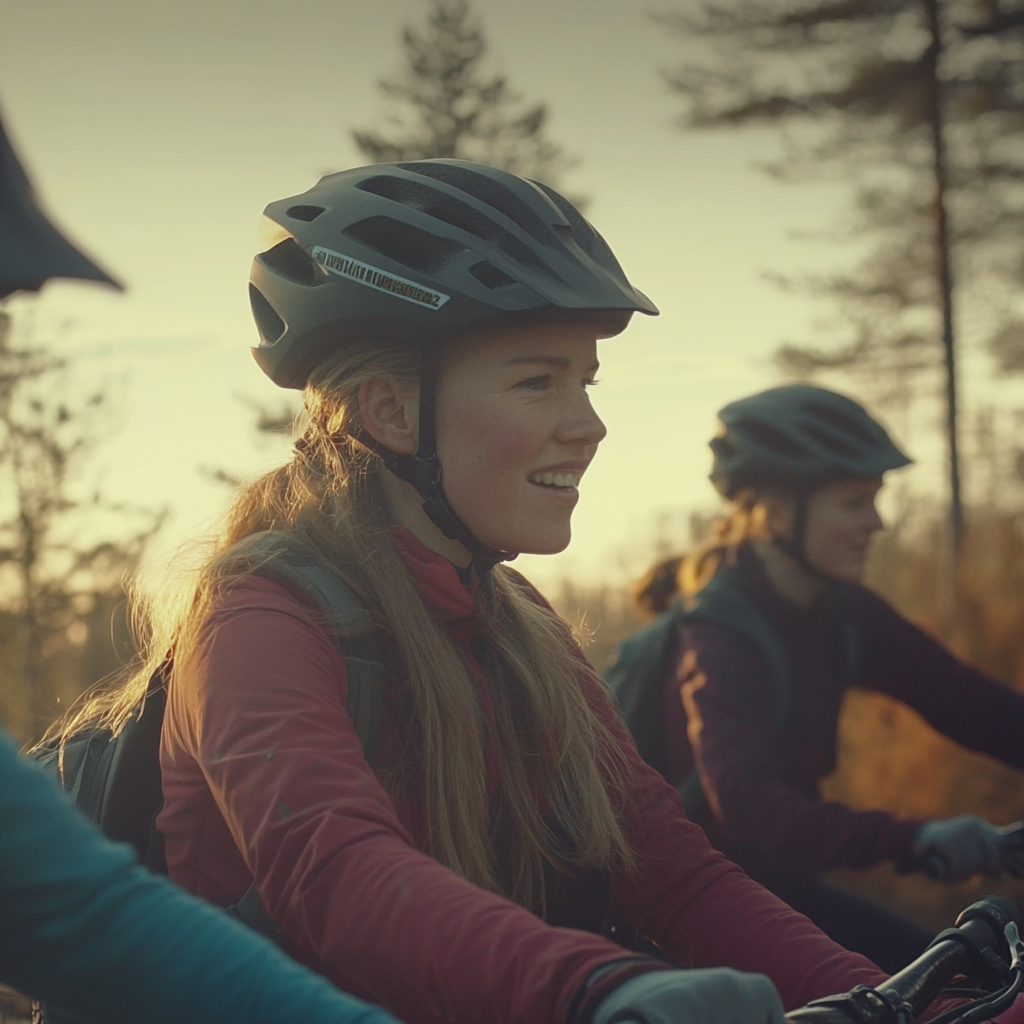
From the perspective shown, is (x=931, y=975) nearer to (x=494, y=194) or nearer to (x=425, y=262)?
(x=425, y=262)

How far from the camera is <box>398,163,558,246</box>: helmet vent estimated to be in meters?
2.79

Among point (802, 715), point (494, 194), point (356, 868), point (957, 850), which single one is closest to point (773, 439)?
point (802, 715)

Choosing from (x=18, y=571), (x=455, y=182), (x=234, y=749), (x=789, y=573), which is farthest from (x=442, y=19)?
(x=234, y=749)

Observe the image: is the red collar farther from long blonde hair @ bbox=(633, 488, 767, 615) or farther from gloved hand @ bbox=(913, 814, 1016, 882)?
long blonde hair @ bbox=(633, 488, 767, 615)

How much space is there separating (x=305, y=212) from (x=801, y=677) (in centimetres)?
281

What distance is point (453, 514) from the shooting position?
2727 mm

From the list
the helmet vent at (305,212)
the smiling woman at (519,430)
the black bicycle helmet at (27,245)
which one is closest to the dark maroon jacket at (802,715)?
the smiling woman at (519,430)

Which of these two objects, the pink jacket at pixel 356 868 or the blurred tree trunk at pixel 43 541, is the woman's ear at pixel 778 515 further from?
the blurred tree trunk at pixel 43 541

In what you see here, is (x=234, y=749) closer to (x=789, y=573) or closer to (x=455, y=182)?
(x=455, y=182)

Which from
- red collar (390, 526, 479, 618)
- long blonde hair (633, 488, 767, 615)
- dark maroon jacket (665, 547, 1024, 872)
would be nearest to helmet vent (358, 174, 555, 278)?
red collar (390, 526, 479, 618)

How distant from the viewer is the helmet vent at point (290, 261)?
9.75ft

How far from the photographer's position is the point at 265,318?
10.1 feet

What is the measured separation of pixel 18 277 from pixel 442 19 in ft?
60.6

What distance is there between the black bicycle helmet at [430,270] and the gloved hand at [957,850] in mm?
1893
